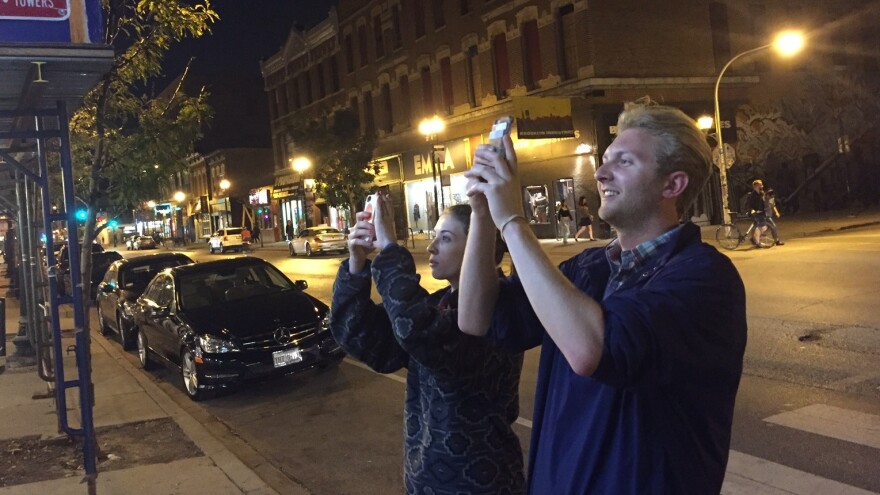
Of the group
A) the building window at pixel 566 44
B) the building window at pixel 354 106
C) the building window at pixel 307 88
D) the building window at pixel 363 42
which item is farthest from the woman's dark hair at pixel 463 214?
the building window at pixel 307 88

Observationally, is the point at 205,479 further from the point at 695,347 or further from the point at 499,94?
the point at 499,94

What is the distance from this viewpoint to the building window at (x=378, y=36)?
1599 inches

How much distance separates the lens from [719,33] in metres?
30.5

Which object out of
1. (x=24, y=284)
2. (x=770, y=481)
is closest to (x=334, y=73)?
(x=24, y=284)

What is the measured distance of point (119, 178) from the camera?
27.6ft

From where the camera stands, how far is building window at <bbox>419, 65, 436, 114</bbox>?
3656 centimetres

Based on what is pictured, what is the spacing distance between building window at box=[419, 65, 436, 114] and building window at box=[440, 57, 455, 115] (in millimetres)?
1029

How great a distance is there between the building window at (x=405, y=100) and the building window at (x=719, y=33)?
14.9 metres

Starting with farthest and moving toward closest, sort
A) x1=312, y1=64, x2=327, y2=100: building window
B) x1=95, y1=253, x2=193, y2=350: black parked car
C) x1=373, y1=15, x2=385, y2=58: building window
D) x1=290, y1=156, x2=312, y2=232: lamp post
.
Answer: x1=312, y1=64, x2=327, y2=100: building window < x1=373, y1=15, x2=385, y2=58: building window < x1=290, y1=156, x2=312, y2=232: lamp post < x1=95, y1=253, x2=193, y2=350: black parked car

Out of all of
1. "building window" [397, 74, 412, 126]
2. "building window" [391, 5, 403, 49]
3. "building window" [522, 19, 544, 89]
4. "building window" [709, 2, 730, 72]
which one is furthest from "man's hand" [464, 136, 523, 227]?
"building window" [391, 5, 403, 49]

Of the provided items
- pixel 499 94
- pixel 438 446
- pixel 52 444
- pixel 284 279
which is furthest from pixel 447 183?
pixel 438 446

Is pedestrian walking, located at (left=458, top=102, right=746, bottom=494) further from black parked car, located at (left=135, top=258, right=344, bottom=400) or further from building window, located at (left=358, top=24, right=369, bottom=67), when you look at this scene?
building window, located at (left=358, top=24, right=369, bottom=67)

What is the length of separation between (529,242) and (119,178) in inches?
308

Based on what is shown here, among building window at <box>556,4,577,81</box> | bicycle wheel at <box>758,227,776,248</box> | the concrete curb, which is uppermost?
building window at <box>556,4,577,81</box>
